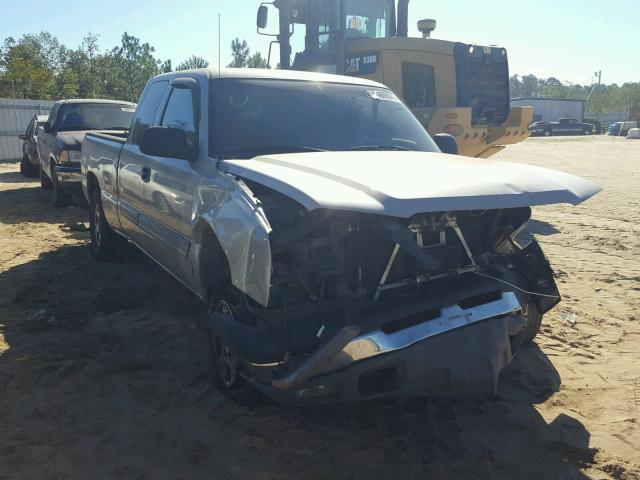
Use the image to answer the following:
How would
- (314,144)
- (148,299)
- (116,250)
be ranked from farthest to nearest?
(116,250)
(148,299)
(314,144)

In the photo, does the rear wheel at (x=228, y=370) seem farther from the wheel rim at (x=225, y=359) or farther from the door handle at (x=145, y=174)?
the door handle at (x=145, y=174)

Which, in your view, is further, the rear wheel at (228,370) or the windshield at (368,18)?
the windshield at (368,18)

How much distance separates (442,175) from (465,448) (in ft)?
4.74

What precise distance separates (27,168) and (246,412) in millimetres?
14948

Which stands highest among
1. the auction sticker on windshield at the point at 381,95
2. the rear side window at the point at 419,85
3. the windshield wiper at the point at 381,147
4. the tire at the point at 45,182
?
the rear side window at the point at 419,85

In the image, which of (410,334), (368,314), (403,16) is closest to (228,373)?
(368,314)

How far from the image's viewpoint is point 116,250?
22.6ft

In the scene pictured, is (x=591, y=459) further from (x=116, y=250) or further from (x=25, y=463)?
(x=116, y=250)

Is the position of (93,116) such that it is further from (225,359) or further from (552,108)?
(552,108)

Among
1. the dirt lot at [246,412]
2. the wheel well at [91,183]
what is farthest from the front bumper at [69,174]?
the dirt lot at [246,412]

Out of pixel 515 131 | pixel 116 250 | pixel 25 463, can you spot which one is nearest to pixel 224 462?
pixel 25 463

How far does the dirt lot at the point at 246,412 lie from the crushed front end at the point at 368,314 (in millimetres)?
351

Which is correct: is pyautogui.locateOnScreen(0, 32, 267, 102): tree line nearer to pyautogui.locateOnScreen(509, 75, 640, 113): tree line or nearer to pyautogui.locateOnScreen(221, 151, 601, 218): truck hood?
pyautogui.locateOnScreen(221, 151, 601, 218): truck hood

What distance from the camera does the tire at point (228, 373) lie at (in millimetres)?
3465
